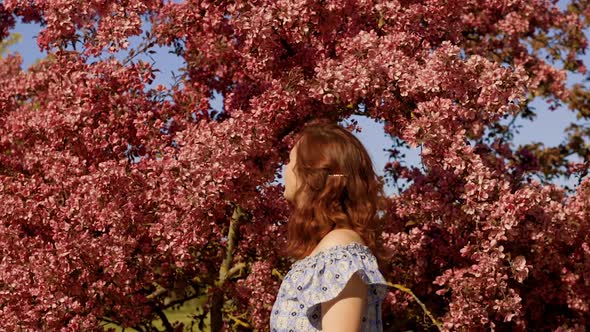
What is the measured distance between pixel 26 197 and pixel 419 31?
4.11 metres

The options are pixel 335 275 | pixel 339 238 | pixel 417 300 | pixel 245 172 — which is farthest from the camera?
pixel 417 300

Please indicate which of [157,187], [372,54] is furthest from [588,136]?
[157,187]

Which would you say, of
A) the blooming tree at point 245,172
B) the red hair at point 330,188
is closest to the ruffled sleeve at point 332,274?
the red hair at point 330,188

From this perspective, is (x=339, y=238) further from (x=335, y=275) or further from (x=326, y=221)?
(x=335, y=275)

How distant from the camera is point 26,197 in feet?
26.9

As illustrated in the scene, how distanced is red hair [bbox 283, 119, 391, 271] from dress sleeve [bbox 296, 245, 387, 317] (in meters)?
0.13

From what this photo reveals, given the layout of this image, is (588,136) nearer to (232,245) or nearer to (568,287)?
(568,287)

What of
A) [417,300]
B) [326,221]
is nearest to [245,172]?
[417,300]

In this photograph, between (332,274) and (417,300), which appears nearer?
(332,274)

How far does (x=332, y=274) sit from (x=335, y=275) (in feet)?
0.06

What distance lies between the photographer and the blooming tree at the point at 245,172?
7109 mm

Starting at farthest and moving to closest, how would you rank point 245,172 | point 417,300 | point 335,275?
point 417,300
point 245,172
point 335,275

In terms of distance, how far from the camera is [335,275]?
3459 millimetres

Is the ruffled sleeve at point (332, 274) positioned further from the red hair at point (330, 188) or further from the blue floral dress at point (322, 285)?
the red hair at point (330, 188)
